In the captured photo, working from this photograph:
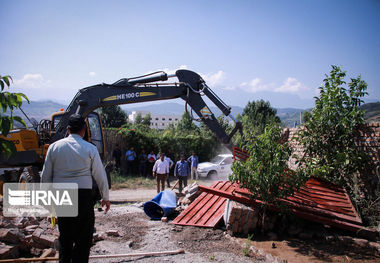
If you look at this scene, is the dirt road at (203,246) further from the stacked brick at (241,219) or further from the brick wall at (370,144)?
the brick wall at (370,144)

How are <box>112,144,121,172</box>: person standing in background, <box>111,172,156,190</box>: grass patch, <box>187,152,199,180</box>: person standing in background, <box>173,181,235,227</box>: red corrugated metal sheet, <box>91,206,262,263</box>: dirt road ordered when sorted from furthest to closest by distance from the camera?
1. <box>112,144,121,172</box>: person standing in background
2. <box>187,152,199,180</box>: person standing in background
3. <box>111,172,156,190</box>: grass patch
4. <box>173,181,235,227</box>: red corrugated metal sheet
5. <box>91,206,262,263</box>: dirt road

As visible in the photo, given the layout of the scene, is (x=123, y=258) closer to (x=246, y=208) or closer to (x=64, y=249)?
(x=64, y=249)

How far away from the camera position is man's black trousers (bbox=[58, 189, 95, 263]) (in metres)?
3.29

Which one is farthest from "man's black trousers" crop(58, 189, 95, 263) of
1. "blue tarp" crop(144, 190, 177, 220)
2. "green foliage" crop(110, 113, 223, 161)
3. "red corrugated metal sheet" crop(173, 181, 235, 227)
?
"green foliage" crop(110, 113, 223, 161)

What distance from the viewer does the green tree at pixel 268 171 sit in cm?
551

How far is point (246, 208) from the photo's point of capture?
5836mm

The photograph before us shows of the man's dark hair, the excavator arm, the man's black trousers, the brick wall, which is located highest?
the excavator arm

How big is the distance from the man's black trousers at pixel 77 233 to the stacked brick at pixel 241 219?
129 inches

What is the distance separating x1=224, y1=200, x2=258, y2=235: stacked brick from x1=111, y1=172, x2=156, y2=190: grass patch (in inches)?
337

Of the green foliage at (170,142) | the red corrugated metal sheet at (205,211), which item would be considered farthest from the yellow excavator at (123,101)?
the green foliage at (170,142)

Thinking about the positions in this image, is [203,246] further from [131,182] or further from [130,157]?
[130,157]

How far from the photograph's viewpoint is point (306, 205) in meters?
5.98

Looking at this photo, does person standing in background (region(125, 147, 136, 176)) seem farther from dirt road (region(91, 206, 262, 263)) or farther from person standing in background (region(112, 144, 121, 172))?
dirt road (region(91, 206, 262, 263))

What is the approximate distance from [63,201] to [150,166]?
1369 centimetres
